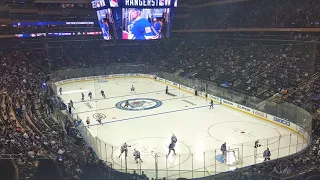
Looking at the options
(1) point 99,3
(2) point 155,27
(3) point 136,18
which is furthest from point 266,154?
(1) point 99,3

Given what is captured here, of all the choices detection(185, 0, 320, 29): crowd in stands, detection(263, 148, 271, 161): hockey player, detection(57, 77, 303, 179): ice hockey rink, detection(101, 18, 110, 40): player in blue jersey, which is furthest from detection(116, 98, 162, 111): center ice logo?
detection(185, 0, 320, 29): crowd in stands

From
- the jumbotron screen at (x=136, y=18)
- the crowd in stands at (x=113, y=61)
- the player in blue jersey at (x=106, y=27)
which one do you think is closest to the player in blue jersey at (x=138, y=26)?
the jumbotron screen at (x=136, y=18)

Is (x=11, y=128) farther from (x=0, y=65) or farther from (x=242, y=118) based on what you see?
(x=0, y=65)

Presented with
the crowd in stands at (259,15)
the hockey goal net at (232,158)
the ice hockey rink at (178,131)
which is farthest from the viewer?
the crowd in stands at (259,15)

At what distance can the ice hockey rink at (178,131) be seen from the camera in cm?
1234

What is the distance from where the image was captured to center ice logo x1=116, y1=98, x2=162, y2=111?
23.8m

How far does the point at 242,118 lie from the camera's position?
20312 mm

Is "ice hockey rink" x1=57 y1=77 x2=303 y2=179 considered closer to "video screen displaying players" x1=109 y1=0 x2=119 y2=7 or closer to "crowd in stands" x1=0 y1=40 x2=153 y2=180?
"crowd in stands" x1=0 y1=40 x2=153 y2=180

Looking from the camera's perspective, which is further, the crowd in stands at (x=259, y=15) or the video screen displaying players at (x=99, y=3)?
the crowd in stands at (x=259, y=15)

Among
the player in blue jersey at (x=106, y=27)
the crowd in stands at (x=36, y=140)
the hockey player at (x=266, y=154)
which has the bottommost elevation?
the hockey player at (x=266, y=154)

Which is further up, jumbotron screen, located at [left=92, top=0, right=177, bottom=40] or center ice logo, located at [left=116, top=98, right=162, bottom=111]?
jumbotron screen, located at [left=92, top=0, right=177, bottom=40]

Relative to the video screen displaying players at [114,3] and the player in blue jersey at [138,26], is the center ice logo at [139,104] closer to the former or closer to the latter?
the player in blue jersey at [138,26]

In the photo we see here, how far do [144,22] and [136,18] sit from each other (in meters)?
0.68

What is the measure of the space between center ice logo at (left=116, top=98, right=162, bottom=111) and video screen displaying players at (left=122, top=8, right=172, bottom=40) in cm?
525
